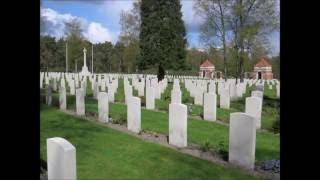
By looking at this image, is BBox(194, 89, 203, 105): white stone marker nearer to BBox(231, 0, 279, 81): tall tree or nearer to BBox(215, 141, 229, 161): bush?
BBox(215, 141, 229, 161): bush

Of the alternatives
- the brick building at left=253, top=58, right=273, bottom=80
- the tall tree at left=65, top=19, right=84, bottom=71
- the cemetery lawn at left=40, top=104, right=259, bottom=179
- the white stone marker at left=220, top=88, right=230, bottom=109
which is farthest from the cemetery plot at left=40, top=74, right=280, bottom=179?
the tall tree at left=65, top=19, right=84, bottom=71

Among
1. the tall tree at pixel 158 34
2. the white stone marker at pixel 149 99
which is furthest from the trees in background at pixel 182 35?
the white stone marker at pixel 149 99

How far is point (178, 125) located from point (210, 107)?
12.3 feet

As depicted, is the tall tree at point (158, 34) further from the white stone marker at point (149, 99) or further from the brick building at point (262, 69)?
the white stone marker at point (149, 99)

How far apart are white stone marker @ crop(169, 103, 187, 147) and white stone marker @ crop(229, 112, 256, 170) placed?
1531mm

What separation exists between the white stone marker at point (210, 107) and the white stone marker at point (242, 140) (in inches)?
194

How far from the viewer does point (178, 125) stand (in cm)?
866

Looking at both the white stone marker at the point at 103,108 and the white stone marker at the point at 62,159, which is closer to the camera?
the white stone marker at the point at 62,159

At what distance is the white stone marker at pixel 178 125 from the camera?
8578 mm

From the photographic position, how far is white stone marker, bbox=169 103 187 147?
28.1 ft

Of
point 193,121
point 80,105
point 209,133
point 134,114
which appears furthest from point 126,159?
point 80,105

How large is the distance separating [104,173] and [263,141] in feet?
14.8

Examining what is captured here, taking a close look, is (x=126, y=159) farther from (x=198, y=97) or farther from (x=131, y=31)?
(x=131, y=31)
